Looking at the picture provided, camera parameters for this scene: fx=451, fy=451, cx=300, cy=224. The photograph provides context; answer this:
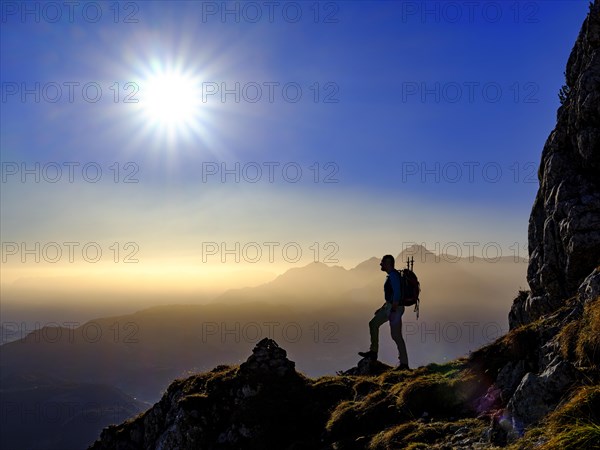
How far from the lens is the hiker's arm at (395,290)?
1912 centimetres

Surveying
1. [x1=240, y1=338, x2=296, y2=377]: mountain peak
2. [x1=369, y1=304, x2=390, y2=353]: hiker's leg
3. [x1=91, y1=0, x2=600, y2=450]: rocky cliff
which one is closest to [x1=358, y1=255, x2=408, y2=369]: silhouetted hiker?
[x1=369, y1=304, x2=390, y2=353]: hiker's leg

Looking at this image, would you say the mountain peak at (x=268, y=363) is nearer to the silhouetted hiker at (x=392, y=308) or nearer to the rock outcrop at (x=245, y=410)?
the rock outcrop at (x=245, y=410)

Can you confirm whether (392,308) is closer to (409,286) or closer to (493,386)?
(409,286)

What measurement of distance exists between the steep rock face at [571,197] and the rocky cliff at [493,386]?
0.18 feet

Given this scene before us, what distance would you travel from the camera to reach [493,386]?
11516 millimetres

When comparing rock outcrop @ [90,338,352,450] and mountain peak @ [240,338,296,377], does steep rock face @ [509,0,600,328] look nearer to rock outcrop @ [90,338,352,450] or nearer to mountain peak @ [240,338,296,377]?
rock outcrop @ [90,338,352,450]

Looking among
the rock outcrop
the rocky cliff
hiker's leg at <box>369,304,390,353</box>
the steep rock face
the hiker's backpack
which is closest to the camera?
the rocky cliff

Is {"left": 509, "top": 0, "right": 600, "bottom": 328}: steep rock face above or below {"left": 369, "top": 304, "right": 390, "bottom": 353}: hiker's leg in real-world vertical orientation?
above

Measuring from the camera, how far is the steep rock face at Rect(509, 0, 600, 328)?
61.5 ft

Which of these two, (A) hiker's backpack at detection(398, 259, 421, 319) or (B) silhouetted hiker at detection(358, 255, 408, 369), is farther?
(A) hiker's backpack at detection(398, 259, 421, 319)

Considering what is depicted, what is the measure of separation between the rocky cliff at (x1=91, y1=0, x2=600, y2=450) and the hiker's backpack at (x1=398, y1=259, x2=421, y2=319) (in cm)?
320

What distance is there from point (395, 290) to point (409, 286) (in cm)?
68

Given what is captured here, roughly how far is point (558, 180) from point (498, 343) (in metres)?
12.2

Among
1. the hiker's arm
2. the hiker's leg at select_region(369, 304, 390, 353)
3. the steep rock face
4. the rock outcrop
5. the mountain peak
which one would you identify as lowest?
the rock outcrop
